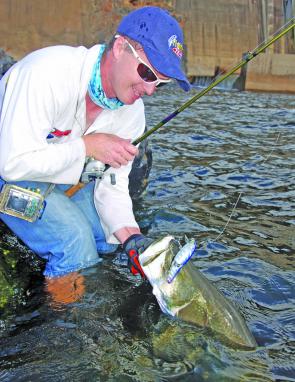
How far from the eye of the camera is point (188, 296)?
11.7 ft

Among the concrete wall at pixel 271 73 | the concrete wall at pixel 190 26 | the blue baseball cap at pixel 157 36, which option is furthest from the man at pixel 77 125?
the concrete wall at pixel 190 26

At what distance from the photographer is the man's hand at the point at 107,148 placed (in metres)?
3.78

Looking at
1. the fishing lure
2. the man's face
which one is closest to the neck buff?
the man's face

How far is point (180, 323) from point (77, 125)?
158cm

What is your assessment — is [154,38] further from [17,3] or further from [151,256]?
[17,3]

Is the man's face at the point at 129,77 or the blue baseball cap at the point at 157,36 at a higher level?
the blue baseball cap at the point at 157,36

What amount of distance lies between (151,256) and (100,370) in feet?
2.52

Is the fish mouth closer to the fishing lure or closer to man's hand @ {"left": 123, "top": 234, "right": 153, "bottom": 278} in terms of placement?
the fishing lure

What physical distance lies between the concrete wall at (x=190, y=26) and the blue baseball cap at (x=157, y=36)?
17.8 m

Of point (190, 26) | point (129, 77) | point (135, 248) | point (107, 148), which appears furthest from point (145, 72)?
point (190, 26)

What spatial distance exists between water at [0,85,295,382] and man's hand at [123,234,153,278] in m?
0.25

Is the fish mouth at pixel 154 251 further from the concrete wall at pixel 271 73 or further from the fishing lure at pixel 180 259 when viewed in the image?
the concrete wall at pixel 271 73

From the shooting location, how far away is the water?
3.21 m

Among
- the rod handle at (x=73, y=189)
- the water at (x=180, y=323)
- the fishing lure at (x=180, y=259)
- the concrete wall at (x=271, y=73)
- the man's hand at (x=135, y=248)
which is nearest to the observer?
the water at (x=180, y=323)
